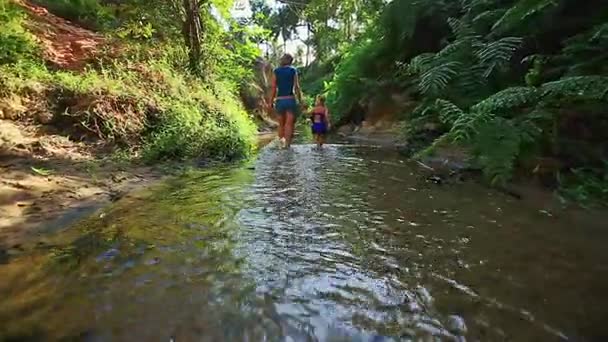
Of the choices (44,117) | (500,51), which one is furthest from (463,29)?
(44,117)

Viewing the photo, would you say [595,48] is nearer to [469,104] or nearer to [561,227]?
[469,104]

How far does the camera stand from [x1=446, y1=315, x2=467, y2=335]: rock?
1.69m

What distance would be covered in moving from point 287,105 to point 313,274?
5.70 m

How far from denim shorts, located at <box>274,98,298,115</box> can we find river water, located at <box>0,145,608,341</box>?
415 centimetres

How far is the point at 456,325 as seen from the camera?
68.2 inches

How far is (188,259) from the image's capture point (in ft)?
7.93

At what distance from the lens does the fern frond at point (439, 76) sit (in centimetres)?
528

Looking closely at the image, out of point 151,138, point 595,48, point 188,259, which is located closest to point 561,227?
point 595,48

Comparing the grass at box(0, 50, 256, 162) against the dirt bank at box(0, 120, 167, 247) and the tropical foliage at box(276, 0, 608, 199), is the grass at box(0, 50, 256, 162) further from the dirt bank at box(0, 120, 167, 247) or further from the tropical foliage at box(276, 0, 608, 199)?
the tropical foliage at box(276, 0, 608, 199)

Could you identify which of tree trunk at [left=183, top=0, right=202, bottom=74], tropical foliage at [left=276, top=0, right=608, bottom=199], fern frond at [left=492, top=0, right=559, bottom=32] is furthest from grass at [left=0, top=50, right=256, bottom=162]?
fern frond at [left=492, top=0, right=559, bottom=32]

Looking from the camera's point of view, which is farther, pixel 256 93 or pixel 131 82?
pixel 256 93

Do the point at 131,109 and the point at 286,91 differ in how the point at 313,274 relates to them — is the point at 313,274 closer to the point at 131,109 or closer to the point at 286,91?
the point at 131,109

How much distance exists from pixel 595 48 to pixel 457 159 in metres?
2.06

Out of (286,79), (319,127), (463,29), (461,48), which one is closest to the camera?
(461,48)
